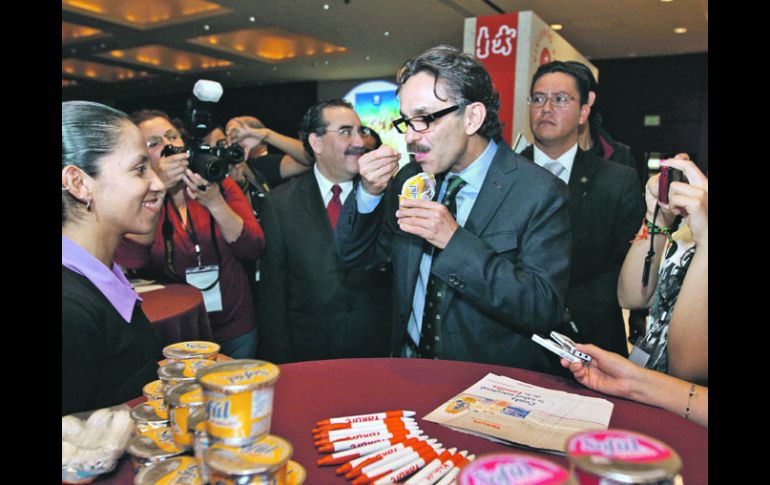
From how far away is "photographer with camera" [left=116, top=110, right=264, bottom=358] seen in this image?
2613mm

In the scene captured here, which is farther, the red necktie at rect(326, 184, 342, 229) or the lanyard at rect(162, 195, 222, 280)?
the red necktie at rect(326, 184, 342, 229)

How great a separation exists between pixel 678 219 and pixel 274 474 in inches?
64.6

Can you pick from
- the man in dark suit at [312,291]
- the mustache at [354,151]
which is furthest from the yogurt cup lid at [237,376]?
the mustache at [354,151]

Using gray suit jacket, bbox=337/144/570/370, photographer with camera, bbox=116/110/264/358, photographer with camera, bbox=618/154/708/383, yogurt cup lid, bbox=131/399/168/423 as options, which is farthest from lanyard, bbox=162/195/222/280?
photographer with camera, bbox=618/154/708/383

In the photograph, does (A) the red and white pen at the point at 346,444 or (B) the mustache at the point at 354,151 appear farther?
(B) the mustache at the point at 354,151

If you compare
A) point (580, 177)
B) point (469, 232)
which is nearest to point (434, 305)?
point (469, 232)

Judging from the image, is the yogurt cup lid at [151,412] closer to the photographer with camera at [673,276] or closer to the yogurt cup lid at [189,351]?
the yogurt cup lid at [189,351]

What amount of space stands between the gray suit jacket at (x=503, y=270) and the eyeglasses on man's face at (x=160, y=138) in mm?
1530

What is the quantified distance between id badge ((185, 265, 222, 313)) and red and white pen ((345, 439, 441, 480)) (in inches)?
73.8

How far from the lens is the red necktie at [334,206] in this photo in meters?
2.78

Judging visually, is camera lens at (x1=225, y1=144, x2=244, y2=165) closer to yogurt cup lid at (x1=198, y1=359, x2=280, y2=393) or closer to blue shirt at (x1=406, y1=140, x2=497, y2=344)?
blue shirt at (x1=406, y1=140, x2=497, y2=344)

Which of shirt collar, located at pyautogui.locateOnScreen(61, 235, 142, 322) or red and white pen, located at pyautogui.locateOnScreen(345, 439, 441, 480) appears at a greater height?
shirt collar, located at pyautogui.locateOnScreen(61, 235, 142, 322)
